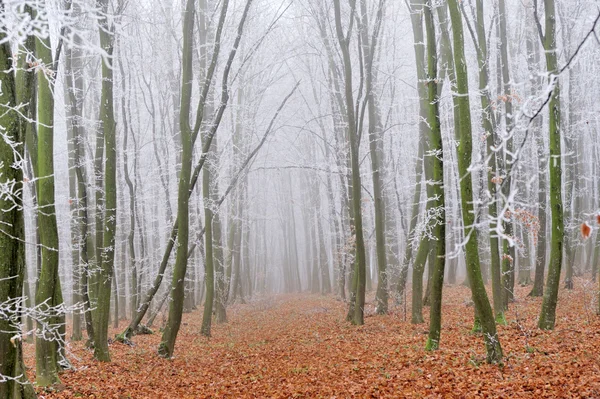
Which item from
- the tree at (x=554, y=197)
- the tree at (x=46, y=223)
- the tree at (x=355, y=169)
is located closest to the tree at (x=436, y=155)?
the tree at (x=554, y=197)

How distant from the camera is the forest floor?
649 cm

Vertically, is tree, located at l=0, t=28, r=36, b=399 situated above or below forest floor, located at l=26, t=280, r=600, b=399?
above

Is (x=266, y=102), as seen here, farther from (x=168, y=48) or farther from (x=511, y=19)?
(x=511, y=19)

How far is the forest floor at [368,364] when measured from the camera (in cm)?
649

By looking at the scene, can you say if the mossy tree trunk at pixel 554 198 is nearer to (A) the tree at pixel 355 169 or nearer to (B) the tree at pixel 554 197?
(B) the tree at pixel 554 197

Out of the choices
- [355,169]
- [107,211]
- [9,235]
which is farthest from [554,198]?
[107,211]

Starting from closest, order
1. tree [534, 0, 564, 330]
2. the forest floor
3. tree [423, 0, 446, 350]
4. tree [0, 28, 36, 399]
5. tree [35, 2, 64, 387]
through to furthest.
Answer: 1. tree [0, 28, 36, 399]
2. the forest floor
3. tree [35, 2, 64, 387]
4. tree [423, 0, 446, 350]
5. tree [534, 0, 564, 330]

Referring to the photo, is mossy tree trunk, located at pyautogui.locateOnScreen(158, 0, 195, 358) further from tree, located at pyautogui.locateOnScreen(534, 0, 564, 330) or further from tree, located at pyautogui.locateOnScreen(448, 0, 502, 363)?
tree, located at pyautogui.locateOnScreen(534, 0, 564, 330)

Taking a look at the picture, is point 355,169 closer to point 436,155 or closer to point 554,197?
point 436,155

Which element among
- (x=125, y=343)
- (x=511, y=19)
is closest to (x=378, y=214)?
(x=125, y=343)

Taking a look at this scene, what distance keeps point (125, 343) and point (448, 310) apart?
9.38m

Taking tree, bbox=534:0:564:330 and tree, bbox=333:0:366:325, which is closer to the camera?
tree, bbox=534:0:564:330

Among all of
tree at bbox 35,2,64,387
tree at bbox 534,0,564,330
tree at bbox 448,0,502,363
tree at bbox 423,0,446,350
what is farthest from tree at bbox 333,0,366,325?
tree at bbox 35,2,64,387

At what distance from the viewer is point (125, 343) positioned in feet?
40.7
